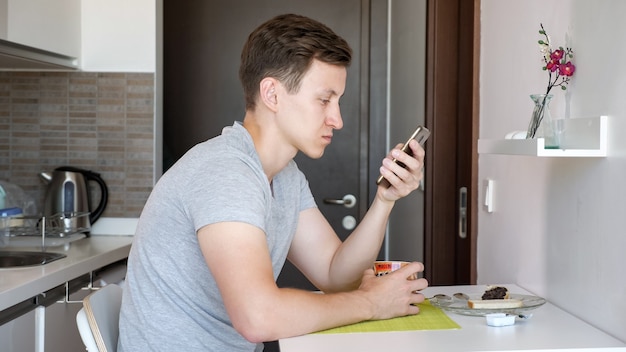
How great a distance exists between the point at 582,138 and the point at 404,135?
1.59 metres

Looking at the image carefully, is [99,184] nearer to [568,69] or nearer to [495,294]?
[495,294]

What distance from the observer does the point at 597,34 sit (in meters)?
1.60

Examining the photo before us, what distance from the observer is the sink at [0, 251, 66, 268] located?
8.36ft

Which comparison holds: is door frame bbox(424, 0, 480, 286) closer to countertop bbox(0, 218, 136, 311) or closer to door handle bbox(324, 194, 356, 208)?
door handle bbox(324, 194, 356, 208)

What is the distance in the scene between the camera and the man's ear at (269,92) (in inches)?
64.5

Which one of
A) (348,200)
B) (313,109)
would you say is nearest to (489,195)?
(313,109)

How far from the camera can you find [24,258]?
2.64 metres

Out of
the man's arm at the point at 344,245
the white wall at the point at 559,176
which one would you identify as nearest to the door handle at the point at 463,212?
the white wall at the point at 559,176

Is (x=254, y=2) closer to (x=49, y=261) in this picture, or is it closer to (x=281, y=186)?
(x=49, y=261)

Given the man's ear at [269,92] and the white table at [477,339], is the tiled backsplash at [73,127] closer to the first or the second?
the man's ear at [269,92]

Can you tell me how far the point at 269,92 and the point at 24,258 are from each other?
1414 mm

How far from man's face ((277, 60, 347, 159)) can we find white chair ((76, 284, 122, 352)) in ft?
1.74

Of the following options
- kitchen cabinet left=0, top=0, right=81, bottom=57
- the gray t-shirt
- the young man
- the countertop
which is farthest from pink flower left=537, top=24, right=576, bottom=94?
kitchen cabinet left=0, top=0, right=81, bottom=57

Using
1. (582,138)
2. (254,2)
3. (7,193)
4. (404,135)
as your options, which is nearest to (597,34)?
(582,138)
